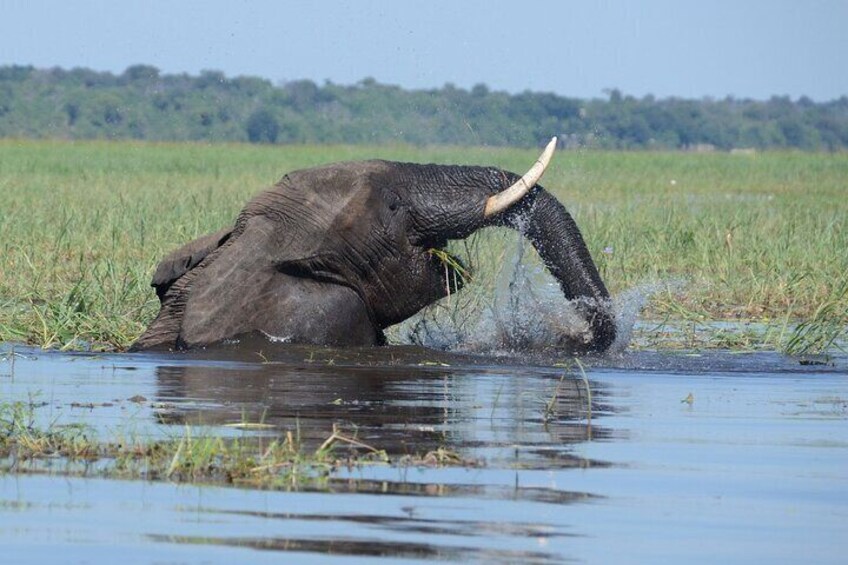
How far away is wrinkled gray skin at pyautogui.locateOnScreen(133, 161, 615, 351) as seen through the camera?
9773 millimetres

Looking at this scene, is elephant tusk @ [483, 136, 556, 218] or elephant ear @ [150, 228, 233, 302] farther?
elephant ear @ [150, 228, 233, 302]

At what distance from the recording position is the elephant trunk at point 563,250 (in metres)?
9.62

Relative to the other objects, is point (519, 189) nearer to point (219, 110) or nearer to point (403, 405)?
point (403, 405)

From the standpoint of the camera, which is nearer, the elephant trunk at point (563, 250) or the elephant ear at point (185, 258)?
the elephant trunk at point (563, 250)

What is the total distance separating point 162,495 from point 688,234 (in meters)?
11.6

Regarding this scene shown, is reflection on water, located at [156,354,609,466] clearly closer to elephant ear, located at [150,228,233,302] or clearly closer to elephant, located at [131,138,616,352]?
elephant, located at [131,138,616,352]

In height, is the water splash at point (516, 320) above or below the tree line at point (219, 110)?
below

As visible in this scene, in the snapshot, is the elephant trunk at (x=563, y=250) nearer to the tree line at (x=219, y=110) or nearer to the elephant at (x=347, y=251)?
the elephant at (x=347, y=251)

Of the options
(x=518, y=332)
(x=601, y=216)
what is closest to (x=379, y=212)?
(x=518, y=332)

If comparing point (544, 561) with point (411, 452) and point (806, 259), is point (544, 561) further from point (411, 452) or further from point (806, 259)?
point (806, 259)

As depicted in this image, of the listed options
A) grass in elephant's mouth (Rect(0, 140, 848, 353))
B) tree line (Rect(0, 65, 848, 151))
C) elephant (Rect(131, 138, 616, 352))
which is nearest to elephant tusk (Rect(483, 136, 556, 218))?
elephant (Rect(131, 138, 616, 352))

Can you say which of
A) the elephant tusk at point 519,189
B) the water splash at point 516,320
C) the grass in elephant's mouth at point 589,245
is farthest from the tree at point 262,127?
the elephant tusk at point 519,189

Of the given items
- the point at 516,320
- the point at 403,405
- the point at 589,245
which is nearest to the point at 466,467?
the point at 403,405

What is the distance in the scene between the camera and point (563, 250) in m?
9.64
